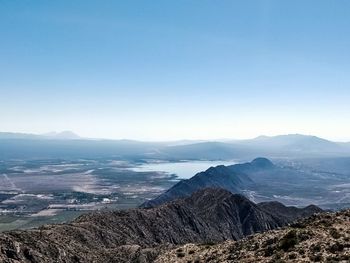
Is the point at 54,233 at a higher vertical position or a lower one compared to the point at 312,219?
lower

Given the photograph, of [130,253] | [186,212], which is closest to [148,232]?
[186,212]

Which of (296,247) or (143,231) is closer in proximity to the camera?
(296,247)

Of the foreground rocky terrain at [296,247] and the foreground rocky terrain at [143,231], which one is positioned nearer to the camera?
the foreground rocky terrain at [296,247]

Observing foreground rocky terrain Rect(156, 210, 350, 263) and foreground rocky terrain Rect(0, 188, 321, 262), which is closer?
foreground rocky terrain Rect(156, 210, 350, 263)

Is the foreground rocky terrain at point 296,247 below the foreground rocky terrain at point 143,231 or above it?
above

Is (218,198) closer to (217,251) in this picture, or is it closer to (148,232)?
(148,232)
